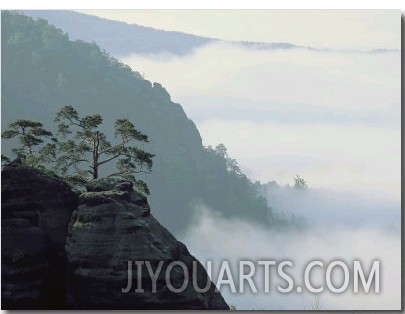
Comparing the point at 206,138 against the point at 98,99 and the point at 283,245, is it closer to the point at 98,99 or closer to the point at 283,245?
the point at 283,245

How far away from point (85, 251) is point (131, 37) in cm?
511

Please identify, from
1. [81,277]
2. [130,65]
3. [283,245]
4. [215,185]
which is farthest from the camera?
[215,185]

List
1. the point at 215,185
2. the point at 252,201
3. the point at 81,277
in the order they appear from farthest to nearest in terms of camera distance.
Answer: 1. the point at 215,185
2. the point at 252,201
3. the point at 81,277

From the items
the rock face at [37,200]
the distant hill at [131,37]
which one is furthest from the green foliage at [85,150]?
the distant hill at [131,37]

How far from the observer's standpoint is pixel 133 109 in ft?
78.8

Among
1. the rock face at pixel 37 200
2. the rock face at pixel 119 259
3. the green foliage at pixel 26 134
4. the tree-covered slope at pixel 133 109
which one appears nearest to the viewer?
the rock face at pixel 119 259

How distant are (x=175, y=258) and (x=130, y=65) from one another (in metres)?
5.65

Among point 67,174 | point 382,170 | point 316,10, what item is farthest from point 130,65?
point 382,170

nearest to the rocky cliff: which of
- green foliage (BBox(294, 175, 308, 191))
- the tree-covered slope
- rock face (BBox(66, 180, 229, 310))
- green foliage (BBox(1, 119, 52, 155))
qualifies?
rock face (BBox(66, 180, 229, 310))

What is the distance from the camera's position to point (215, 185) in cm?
2428

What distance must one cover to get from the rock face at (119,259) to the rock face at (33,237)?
277 millimetres

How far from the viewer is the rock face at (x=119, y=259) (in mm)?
12945

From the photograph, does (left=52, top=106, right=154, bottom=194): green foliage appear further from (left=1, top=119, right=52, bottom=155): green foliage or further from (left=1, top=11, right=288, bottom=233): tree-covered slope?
(left=1, top=11, right=288, bottom=233): tree-covered slope
